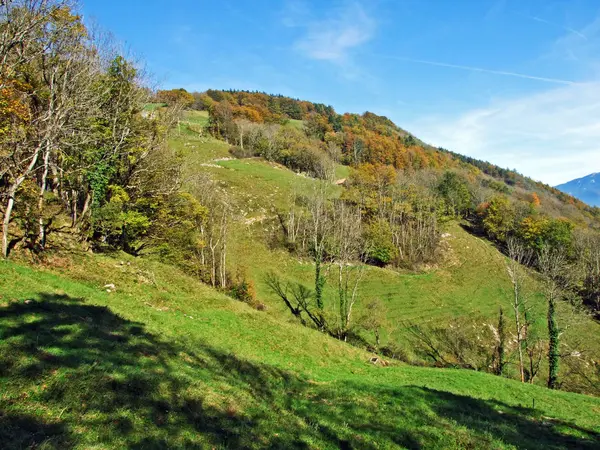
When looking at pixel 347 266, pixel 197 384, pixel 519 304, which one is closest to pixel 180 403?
pixel 197 384

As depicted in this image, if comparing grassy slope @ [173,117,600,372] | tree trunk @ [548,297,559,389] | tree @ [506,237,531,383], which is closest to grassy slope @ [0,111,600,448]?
tree @ [506,237,531,383]

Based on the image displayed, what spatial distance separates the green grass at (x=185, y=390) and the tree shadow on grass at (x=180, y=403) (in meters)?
0.04

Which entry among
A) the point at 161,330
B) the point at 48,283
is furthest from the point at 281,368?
the point at 48,283

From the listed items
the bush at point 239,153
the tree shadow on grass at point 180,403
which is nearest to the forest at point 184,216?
the tree shadow on grass at point 180,403

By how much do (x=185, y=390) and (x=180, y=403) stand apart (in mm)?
743

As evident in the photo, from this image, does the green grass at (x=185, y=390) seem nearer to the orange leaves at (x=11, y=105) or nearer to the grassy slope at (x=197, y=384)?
the grassy slope at (x=197, y=384)

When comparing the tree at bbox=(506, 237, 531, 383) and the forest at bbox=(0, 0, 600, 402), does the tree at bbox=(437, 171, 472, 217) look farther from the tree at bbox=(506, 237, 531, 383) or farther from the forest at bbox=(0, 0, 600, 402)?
the tree at bbox=(506, 237, 531, 383)

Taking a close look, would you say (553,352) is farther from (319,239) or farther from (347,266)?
(319,239)

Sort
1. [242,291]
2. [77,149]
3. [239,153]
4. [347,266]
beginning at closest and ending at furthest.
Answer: [77,149] < [242,291] < [347,266] < [239,153]

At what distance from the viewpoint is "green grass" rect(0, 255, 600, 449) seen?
764 centimetres

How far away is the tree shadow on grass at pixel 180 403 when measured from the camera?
7.35 m

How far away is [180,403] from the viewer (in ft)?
30.4

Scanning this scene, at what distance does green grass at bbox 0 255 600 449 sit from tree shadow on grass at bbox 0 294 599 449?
0.04 metres

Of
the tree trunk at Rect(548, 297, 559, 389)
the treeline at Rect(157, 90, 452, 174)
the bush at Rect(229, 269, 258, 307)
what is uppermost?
the treeline at Rect(157, 90, 452, 174)
